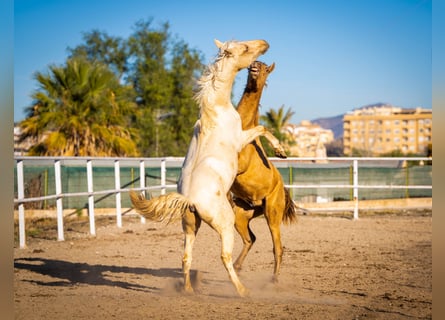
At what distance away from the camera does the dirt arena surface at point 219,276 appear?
491cm

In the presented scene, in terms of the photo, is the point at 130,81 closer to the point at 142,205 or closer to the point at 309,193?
the point at 309,193

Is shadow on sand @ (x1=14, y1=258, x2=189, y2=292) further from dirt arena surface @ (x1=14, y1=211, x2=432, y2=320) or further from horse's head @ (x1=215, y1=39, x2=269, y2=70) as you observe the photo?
horse's head @ (x1=215, y1=39, x2=269, y2=70)

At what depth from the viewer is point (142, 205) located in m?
5.20

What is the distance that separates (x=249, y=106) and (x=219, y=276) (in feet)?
7.08

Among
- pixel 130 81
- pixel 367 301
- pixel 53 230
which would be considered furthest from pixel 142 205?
pixel 130 81

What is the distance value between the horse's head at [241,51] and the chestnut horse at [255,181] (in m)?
0.55

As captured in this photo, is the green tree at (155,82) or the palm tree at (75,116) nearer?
the palm tree at (75,116)

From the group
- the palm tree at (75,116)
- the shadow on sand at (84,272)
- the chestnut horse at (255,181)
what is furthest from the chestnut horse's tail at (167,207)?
the palm tree at (75,116)

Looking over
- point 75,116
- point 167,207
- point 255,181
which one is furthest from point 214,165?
point 75,116

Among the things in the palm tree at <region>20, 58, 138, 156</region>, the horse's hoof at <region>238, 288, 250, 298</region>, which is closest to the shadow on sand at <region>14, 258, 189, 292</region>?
the horse's hoof at <region>238, 288, 250, 298</region>

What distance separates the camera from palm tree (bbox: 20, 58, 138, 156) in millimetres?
19750

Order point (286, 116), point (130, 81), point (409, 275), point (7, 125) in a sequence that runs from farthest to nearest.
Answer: point (286, 116) → point (130, 81) → point (409, 275) → point (7, 125)

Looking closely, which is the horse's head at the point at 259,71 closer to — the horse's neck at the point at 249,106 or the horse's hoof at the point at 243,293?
the horse's neck at the point at 249,106

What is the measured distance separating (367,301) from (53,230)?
8.30 metres
